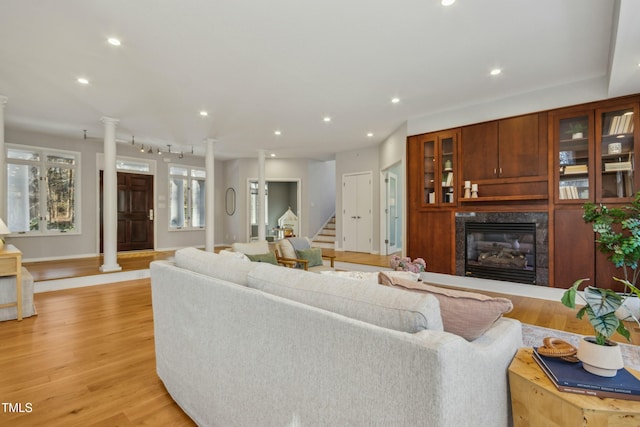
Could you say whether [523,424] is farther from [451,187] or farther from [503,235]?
[451,187]

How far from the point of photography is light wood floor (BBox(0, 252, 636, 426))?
5.97 feet

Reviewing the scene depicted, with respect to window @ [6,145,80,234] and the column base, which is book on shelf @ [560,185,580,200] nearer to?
the column base

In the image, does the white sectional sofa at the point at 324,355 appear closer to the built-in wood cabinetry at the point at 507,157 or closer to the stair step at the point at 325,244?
the built-in wood cabinetry at the point at 507,157

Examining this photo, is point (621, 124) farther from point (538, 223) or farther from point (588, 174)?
point (538, 223)

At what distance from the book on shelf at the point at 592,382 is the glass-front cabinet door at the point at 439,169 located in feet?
13.3

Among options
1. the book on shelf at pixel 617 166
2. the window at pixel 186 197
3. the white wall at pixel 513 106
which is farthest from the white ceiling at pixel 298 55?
the window at pixel 186 197

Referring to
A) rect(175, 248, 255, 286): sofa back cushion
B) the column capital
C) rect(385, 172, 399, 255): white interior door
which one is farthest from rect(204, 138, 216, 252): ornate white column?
rect(175, 248, 255, 286): sofa back cushion

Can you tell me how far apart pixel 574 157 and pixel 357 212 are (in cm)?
449

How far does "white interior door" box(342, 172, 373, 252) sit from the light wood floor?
376 cm

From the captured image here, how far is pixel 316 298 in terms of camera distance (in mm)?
1217

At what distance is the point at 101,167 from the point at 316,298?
7914 mm

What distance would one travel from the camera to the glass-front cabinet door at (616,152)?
3.66 m

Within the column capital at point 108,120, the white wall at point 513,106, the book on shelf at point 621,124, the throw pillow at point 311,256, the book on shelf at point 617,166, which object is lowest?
the throw pillow at point 311,256

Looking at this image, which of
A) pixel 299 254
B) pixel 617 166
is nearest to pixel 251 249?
pixel 299 254
